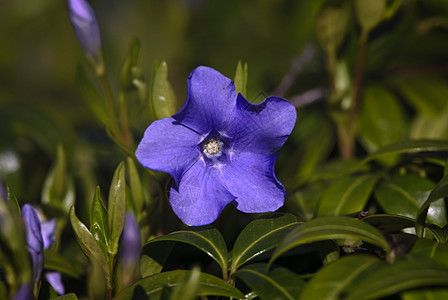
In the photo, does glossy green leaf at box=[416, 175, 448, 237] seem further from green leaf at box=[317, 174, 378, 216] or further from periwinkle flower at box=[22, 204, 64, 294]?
periwinkle flower at box=[22, 204, 64, 294]

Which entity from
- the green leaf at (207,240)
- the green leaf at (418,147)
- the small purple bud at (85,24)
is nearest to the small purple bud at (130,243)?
the green leaf at (207,240)

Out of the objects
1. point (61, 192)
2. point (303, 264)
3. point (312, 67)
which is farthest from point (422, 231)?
point (312, 67)

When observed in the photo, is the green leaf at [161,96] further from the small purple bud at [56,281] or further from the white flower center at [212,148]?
the small purple bud at [56,281]

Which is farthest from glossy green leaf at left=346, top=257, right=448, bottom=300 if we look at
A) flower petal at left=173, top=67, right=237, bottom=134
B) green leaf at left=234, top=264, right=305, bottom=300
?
flower petal at left=173, top=67, right=237, bottom=134

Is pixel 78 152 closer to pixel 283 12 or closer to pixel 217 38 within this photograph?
pixel 217 38

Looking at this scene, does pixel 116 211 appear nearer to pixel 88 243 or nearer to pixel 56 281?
pixel 88 243

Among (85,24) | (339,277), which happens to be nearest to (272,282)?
(339,277)
